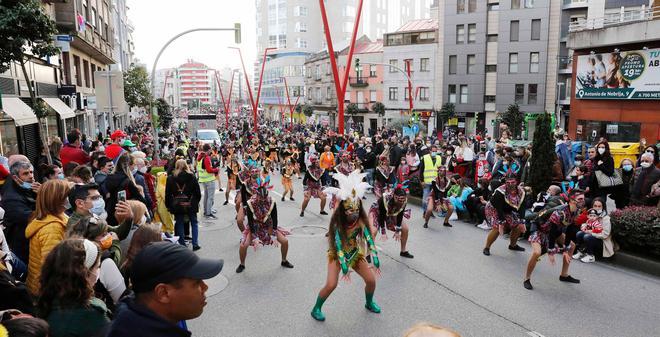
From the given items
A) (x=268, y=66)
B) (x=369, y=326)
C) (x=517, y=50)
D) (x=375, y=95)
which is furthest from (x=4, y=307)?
(x=268, y=66)

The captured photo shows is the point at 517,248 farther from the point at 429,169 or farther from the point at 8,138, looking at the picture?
the point at 8,138

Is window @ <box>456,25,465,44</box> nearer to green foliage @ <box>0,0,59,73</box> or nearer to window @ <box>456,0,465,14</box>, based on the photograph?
window @ <box>456,0,465,14</box>

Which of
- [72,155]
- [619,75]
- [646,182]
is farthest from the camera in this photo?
[619,75]

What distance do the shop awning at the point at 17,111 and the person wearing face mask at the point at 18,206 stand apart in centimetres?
936

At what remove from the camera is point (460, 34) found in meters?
44.1

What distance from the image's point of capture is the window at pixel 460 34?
4390 centimetres

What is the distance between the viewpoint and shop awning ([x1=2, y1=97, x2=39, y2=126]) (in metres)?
13.5

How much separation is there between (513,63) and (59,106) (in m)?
35.7

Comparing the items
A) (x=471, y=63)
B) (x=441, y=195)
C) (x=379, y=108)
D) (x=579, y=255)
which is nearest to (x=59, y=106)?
(x=441, y=195)

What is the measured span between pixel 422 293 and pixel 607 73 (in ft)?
77.2

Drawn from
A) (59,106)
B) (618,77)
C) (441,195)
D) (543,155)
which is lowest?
(441,195)

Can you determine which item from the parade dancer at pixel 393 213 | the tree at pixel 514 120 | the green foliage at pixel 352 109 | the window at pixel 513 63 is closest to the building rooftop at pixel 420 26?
the window at pixel 513 63

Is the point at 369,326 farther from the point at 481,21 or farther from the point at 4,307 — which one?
the point at 481,21

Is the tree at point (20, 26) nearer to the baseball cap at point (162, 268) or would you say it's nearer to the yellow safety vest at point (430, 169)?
the baseball cap at point (162, 268)
